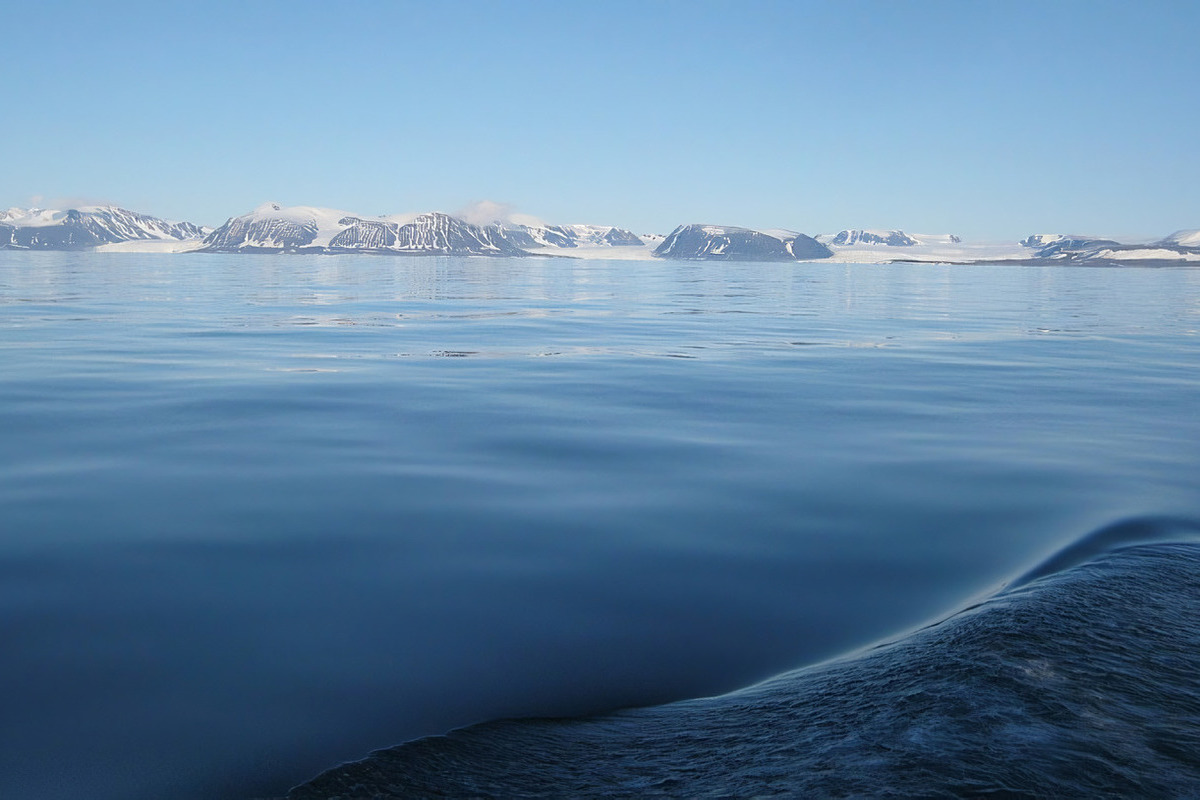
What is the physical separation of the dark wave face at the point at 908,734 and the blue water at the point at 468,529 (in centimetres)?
32

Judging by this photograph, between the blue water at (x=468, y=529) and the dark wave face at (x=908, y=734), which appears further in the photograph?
the blue water at (x=468, y=529)

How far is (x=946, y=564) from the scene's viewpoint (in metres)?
6.81

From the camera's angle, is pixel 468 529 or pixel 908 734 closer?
pixel 908 734

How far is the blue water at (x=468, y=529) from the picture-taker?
4.58 m

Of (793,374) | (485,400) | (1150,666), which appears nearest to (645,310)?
(793,374)

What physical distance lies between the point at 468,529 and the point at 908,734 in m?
4.28

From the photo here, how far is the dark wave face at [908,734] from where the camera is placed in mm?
3662

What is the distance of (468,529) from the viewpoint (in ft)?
24.2

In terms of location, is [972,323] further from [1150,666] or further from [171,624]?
[171,624]

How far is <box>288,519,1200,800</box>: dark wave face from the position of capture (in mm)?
3662

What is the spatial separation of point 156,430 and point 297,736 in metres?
7.95

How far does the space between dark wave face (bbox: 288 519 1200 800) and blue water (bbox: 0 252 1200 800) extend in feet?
1.04

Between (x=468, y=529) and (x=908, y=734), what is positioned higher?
(x=468, y=529)

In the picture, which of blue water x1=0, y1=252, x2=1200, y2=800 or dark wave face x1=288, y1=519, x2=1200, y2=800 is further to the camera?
blue water x1=0, y1=252, x2=1200, y2=800
